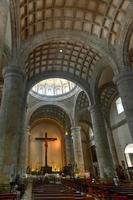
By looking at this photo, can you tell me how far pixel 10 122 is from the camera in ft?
32.8

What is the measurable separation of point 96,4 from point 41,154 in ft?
96.4

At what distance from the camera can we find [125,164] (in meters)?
21.3

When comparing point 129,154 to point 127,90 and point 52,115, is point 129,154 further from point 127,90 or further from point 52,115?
point 52,115

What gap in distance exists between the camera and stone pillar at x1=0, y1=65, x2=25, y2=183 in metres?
8.97

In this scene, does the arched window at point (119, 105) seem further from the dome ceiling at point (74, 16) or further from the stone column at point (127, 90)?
the stone column at point (127, 90)

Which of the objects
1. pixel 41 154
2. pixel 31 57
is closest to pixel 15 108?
pixel 31 57

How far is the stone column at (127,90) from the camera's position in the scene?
10.9m

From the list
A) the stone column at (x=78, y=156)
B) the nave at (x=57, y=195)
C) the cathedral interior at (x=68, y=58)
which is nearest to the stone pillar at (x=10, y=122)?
the cathedral interior at (x=68, y=58)

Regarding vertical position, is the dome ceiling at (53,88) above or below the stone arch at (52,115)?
above

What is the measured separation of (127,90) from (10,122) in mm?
7706

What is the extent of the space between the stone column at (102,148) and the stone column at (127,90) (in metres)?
5.00

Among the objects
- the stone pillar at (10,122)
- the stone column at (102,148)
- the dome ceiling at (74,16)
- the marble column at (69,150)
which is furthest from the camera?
the marble column at (69,150)

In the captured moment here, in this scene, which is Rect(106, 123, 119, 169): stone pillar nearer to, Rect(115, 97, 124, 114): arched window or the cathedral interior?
the cathedral interior

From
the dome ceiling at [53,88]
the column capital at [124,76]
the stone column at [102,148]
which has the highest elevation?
the dome ceiling at [53,88]
